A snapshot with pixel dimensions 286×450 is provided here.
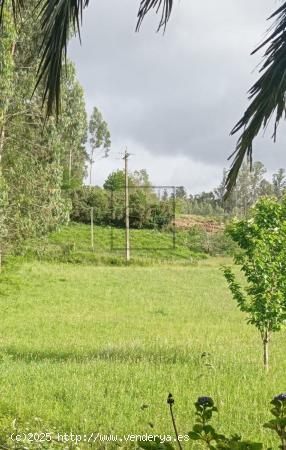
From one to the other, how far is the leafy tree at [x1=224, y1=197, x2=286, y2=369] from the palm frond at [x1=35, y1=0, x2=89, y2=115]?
6.84 m

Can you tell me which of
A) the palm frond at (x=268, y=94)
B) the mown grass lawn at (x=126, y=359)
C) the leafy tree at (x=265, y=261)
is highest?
the palm frond at (x=268, y=94)

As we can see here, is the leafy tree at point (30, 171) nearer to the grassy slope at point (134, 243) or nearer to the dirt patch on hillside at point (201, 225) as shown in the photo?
the grassy slope at point (134, 243)

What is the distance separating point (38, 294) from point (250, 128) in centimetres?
1823

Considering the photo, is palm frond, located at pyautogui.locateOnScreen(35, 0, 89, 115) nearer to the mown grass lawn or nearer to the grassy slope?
the mown grass lawn

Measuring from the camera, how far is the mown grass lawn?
4.91 m

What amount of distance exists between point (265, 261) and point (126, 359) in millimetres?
2778

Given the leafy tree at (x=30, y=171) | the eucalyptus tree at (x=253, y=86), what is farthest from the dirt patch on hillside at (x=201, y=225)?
the eucalyptus tree at (x=253, y=86)

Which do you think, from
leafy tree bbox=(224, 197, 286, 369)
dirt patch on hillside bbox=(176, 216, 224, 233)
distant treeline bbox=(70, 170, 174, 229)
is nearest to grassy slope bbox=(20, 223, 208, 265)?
distant treeline bbox=(70, 170, 174, 229)

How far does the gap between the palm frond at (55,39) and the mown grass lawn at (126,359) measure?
12.4ft

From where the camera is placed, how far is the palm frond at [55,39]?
1235 millimetres

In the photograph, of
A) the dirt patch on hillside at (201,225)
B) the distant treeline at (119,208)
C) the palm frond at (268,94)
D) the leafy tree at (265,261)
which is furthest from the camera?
the dirt patch on hillside at (201,225)

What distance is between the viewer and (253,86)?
118 cm

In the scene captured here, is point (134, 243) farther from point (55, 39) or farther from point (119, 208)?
point (55, 39)

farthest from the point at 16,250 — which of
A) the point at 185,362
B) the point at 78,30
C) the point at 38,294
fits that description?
the point at 78,30
